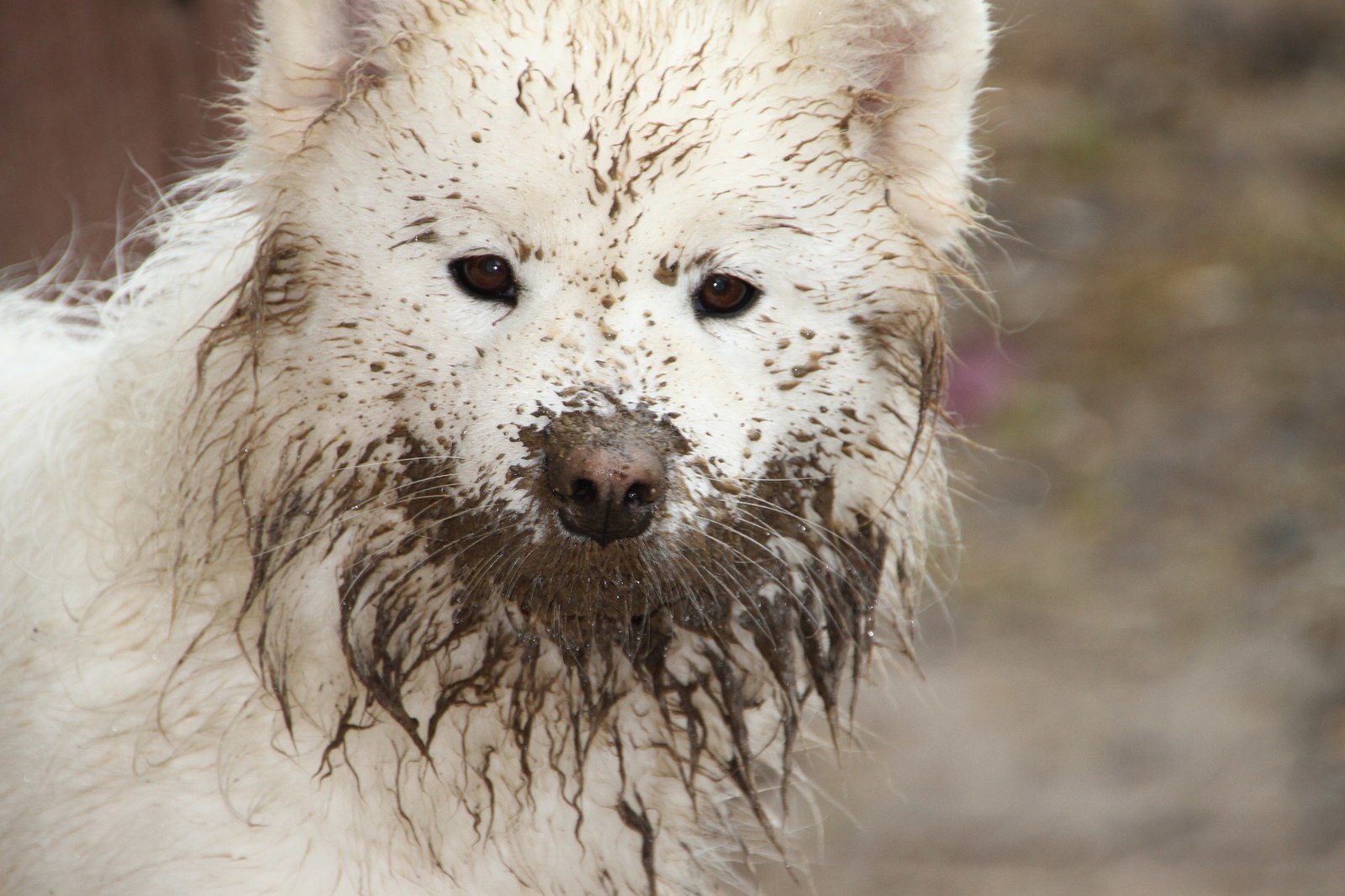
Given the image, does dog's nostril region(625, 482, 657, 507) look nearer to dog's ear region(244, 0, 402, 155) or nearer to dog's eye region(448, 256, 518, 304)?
dog's eye region(448, 256, 518, 304)

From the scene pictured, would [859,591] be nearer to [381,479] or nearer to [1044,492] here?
[381,479]

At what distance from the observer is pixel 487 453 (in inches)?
83.1

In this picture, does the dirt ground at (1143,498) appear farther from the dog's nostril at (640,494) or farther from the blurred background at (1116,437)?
the dog's nostril at (640,494)

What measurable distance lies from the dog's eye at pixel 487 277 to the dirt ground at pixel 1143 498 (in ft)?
5.04

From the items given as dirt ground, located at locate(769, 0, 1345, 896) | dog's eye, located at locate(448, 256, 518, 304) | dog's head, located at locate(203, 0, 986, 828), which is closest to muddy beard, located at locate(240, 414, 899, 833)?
dog's head, located at locate(203, 0, 986, 828)

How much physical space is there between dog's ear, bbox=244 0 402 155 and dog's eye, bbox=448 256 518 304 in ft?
1.08

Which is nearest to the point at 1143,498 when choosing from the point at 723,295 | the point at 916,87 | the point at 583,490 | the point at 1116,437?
the point at 1116,437

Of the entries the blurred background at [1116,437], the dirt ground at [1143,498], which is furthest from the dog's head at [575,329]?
the dirt ground at [1143,498]

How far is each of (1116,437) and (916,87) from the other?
16.5ft

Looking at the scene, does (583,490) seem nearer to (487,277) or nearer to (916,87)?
(487,277)

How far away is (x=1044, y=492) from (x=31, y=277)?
454 centimetres

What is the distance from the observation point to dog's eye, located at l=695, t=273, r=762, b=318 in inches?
88.6

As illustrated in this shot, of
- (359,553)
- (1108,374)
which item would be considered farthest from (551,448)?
(1108,374)

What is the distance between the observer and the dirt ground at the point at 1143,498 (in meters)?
5.19
